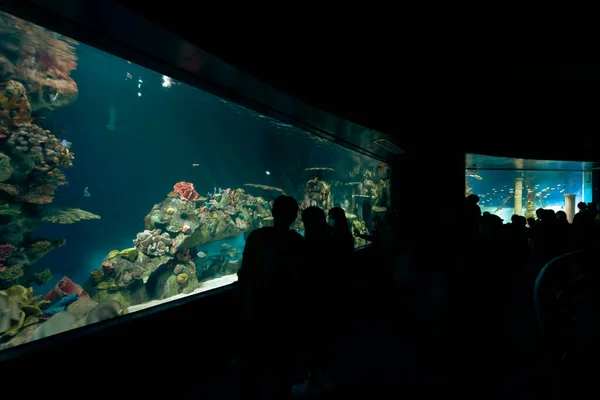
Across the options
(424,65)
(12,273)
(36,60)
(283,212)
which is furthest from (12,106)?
(424,65)

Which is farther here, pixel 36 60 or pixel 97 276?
pixel 36 60

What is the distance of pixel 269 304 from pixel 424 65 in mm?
4779

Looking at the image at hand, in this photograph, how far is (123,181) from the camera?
2358cm

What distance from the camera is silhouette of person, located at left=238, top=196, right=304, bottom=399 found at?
75.5 inches

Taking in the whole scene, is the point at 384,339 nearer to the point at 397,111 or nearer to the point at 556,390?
the point at 556,390

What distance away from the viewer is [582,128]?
7.53m

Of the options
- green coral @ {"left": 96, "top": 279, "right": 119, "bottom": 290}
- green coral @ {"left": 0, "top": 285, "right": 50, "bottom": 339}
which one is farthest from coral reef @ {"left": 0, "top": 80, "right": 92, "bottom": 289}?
green coral @ {"left": 96, "top": 279, "right": 119, "bottom": 290}

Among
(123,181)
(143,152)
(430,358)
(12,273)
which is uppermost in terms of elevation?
(143,152)

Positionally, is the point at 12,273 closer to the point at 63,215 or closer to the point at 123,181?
the point at 63,215

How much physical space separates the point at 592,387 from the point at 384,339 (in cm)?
241

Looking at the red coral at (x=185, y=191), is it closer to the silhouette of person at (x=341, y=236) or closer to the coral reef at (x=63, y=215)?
the coral reef at (x=63, y=215)

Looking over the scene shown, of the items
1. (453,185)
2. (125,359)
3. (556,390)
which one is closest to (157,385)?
(125,359)

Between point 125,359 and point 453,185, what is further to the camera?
point 453,185

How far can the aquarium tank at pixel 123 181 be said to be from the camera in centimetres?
754
